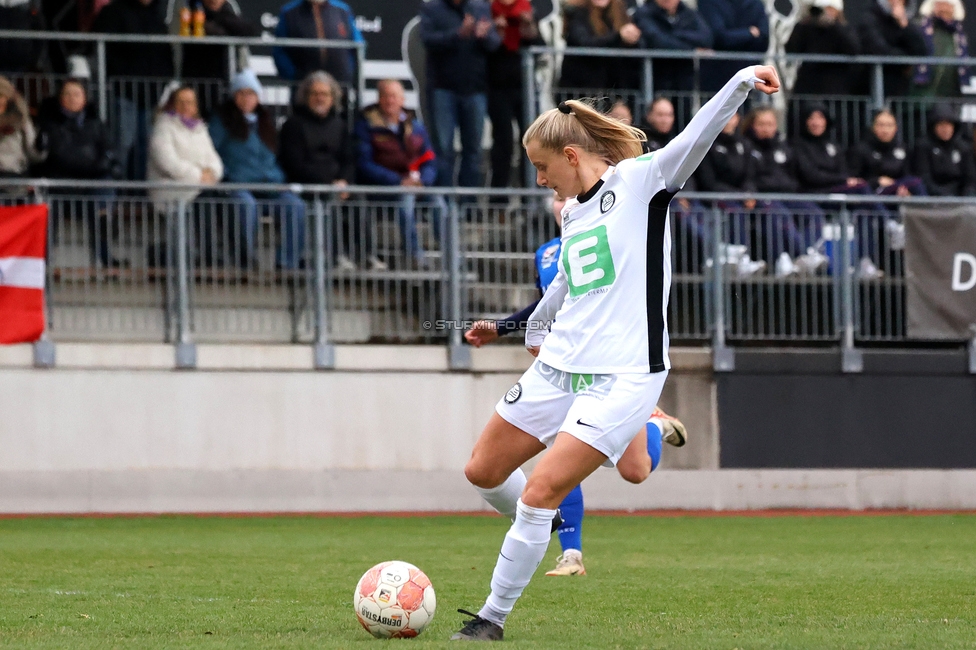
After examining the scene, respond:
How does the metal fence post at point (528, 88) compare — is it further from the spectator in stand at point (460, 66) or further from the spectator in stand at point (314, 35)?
the spectator in stand at point (314, 35)

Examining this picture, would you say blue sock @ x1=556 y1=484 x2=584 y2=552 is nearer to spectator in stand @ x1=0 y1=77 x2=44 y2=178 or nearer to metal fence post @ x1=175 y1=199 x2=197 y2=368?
metal fence post @ x1=175 y1=199 x2=197 y2=368

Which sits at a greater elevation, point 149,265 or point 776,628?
point 149,265

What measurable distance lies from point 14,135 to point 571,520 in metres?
7.84

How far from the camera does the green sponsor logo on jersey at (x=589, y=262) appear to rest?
18.6ft

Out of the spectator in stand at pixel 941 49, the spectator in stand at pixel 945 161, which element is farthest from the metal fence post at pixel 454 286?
the spectator in stand at pixel 941 49

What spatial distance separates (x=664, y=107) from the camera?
588 inches

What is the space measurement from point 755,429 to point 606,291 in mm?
→ 10027

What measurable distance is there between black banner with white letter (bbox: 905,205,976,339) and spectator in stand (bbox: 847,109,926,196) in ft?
2.66

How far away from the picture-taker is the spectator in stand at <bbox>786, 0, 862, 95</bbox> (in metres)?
17.2

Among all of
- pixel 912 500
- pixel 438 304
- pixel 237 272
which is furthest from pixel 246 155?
pixel 912 500

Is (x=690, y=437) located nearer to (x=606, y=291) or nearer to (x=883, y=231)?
(x=883, y=231)

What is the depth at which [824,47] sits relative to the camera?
Answer: 56.8ft

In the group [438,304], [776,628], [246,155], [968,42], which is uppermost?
[968,42]

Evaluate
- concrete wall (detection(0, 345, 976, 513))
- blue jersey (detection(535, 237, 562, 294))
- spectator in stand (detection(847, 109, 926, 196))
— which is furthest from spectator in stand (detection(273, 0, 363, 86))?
blue jersey (detection(535, 237, 562, 294))
